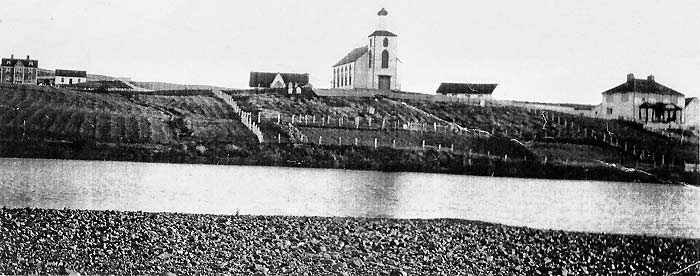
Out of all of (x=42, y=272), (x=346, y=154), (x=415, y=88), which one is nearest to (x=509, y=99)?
(x=415, y=88)

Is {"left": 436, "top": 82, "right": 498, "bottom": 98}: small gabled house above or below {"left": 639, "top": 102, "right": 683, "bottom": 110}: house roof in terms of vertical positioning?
above

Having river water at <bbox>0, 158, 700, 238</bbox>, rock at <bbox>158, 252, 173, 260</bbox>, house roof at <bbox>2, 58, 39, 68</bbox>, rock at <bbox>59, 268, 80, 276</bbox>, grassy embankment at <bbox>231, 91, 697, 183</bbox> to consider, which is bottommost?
rock at <bbox>59, 268, 80, 276</bbox>

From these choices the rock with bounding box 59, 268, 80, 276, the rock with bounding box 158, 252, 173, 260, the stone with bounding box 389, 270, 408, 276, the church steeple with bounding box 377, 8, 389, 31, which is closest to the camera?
the rock with bounding box 59, 268, 80, 276

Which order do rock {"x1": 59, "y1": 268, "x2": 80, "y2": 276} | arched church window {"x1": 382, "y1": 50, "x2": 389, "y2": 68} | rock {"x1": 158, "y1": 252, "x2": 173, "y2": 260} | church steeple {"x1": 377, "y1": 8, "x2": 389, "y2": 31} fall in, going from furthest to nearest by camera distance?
1. arched church window {"x1": 382, "y1": 50, "x2": 389, "y2": 68}
2. church steeple {"x1": 377, "y1": 8, "x2": 389, "y2": 31}
3. rock {"x1": 158, "y1": 252, "x2": 173, "y2": 260}
4. rock {"x1": 59, "y1": 268, "x2": 80, "y2": 276}

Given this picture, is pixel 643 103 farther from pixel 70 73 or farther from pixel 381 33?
pixel 70 73

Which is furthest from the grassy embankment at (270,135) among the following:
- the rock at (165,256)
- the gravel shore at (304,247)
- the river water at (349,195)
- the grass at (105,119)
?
the rock at (165,256)

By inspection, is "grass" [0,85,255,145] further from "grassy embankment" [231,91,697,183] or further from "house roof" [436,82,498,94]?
"house roof" [436,82,498,94]

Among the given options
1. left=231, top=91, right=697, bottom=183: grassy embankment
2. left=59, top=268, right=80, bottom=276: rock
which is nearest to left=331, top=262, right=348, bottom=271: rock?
left=231, top=91, right=697, bottom=183: grassy embankment

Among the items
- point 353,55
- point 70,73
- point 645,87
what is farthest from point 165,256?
point 645,87

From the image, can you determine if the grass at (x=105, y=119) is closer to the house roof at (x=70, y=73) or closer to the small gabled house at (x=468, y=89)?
the house roof at (x=70, y=73)
